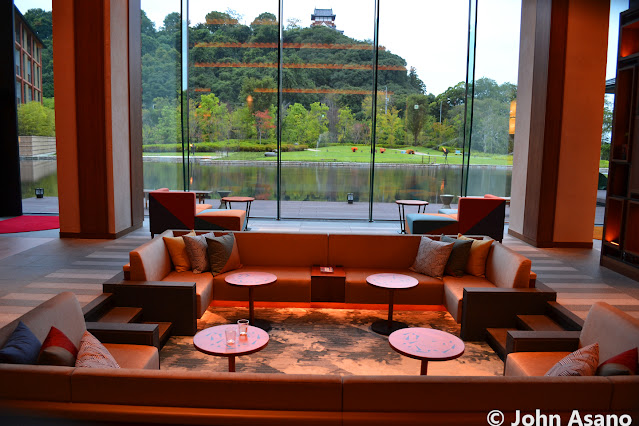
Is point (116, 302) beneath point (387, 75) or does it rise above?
beneath

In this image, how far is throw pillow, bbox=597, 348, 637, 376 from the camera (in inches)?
105

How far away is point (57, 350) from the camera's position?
276cm

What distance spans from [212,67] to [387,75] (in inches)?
143

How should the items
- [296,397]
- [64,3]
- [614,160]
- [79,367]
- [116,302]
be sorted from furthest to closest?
[64,3], [614,160], [116,302], [79,367], [296,397]

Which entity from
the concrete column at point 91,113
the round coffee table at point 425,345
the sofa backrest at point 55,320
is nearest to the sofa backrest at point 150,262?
the sofa backrest at point 55,320

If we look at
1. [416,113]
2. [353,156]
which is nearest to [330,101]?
[353,156]

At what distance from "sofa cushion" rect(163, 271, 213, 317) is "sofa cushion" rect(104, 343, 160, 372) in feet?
4.13

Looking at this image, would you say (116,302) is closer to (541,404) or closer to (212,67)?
(541,404)

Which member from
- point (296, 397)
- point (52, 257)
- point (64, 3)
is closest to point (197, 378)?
point (296, 397)

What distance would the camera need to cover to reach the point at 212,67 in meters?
10.7

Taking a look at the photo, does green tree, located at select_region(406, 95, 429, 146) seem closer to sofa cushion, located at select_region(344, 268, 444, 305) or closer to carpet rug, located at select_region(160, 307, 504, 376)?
sofa cushion, located at select_region(344, 268, 444, 305)

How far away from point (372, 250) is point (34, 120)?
8680 millimetres

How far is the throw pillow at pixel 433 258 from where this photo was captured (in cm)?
555

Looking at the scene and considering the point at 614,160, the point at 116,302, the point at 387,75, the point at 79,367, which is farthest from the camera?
the point at 387,75
